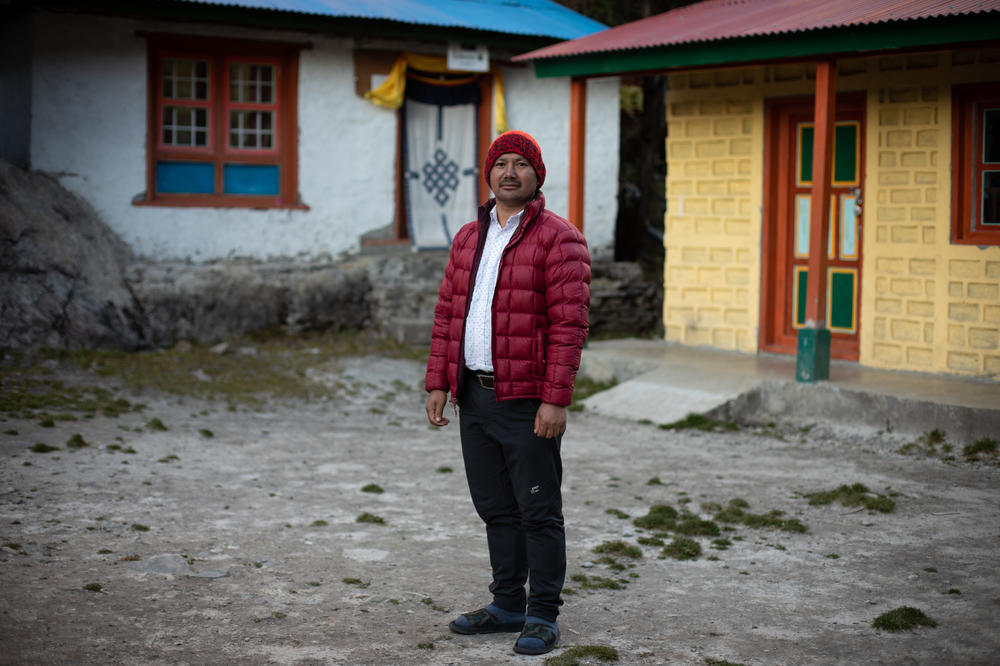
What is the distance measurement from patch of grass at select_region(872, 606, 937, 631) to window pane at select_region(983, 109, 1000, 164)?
19.1 ft

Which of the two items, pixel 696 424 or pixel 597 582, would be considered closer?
pixel 597 582

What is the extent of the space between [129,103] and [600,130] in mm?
5813

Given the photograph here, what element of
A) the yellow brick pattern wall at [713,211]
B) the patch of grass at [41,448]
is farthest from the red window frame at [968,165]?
the patch of grass at [41,448]

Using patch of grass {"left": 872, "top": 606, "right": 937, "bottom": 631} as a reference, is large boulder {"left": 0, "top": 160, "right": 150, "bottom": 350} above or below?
above

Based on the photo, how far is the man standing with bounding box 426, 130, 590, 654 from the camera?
4.25 metres

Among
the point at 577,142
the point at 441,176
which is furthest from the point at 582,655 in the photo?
the point at 441,176

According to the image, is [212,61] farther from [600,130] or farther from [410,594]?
[410,594]

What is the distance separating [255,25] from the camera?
12.4 m

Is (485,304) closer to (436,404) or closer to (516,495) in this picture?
Result: (436,404)

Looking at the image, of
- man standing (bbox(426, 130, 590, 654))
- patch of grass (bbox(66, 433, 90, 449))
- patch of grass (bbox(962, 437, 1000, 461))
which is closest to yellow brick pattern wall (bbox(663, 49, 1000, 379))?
patch of grass (bbox(962, 437, 1000, 461))

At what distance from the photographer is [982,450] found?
25.5 ft

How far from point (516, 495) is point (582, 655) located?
633mm

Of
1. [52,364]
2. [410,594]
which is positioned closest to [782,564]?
[410,594]

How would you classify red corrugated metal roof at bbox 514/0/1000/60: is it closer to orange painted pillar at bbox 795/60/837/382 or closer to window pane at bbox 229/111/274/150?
orange painted pillar at bbox 795/60/837/382
